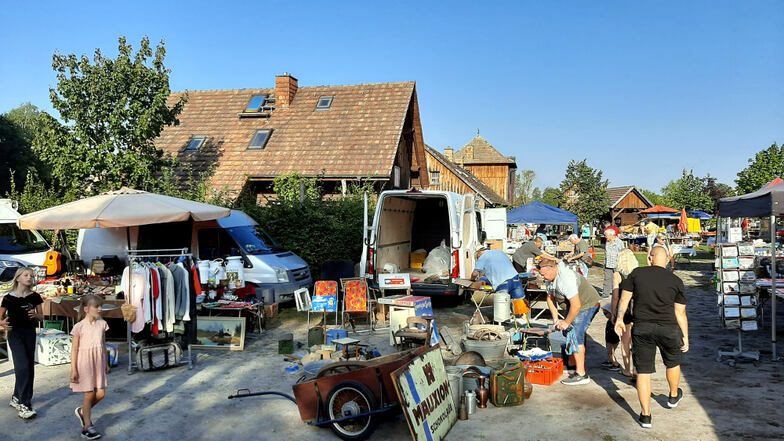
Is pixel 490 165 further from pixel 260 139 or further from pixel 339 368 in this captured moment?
pixel 339 368

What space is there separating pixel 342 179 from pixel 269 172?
8.06 ft

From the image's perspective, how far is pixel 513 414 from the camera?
5520 mm

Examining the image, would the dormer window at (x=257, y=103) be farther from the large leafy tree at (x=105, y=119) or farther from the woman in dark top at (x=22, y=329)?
the woman in dark top at (x=22, y=329)

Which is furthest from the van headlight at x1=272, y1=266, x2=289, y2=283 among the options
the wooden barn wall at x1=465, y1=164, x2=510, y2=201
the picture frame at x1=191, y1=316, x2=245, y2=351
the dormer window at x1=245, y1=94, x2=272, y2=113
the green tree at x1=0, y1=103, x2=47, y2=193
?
the wooden barn wall at x1=465, y1=164, x2=510, y2=201

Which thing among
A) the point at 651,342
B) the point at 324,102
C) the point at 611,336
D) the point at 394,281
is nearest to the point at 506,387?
the point at 651,342

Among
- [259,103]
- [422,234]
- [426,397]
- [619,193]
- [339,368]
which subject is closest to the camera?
[426,397]

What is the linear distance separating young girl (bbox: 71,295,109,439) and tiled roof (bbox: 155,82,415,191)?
1183 cm

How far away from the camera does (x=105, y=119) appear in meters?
13.9

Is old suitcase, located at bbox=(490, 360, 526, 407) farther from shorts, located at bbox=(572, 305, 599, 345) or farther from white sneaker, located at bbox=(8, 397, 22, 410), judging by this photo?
white sneaker, located at bbox=(8, 397, 22, 410)

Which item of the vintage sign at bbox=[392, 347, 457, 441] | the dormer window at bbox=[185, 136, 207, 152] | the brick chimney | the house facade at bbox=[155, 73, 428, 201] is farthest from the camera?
the brick chimney

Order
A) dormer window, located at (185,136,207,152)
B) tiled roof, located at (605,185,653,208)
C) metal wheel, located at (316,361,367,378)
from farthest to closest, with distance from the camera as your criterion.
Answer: tiled roof, located at (605,185,653,208), dormer window, located at (185,136,207,152), metal wheel, located at (316,361,367,378)

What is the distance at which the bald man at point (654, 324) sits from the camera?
5.10 metres

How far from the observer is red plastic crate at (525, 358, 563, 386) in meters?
6.39

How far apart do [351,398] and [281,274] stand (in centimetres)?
629
